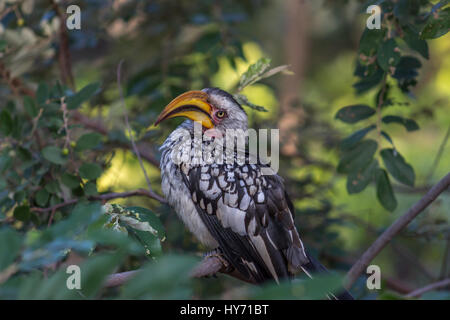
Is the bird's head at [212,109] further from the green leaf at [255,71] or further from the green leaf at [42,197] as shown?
the green leaf at [42,197]

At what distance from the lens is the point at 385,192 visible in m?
2.26

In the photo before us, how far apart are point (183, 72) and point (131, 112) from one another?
0.44m

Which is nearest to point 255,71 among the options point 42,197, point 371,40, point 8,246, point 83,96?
point 371,40

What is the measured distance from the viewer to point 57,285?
3.03 feet

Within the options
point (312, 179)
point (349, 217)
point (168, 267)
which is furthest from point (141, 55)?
point (168, 267)

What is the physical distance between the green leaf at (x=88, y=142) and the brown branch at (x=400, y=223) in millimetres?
1162

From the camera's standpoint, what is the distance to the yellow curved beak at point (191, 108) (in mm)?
2082

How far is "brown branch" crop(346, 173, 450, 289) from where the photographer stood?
1857mm

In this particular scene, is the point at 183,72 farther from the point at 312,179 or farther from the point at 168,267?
the point at 168,267

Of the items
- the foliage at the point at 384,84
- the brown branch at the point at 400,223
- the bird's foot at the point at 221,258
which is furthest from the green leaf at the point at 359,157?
the bird's foot at the point at 221,258

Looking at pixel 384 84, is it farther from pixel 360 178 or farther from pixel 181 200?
pixel 181 200

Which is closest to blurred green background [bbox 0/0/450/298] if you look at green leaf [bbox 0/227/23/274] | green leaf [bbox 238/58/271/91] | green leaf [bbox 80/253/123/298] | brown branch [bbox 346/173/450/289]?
brown branch [bbox 346/173/450/289]

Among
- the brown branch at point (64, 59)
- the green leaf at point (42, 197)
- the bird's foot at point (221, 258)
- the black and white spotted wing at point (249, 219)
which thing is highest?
the brown branch at point (64, 59)

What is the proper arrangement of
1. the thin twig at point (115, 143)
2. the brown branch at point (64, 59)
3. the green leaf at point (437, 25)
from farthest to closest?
1. the brown branch at point (64, 59)
2. the thin twig at point (115, 143)
3. the green leaf at point (437, 25)
